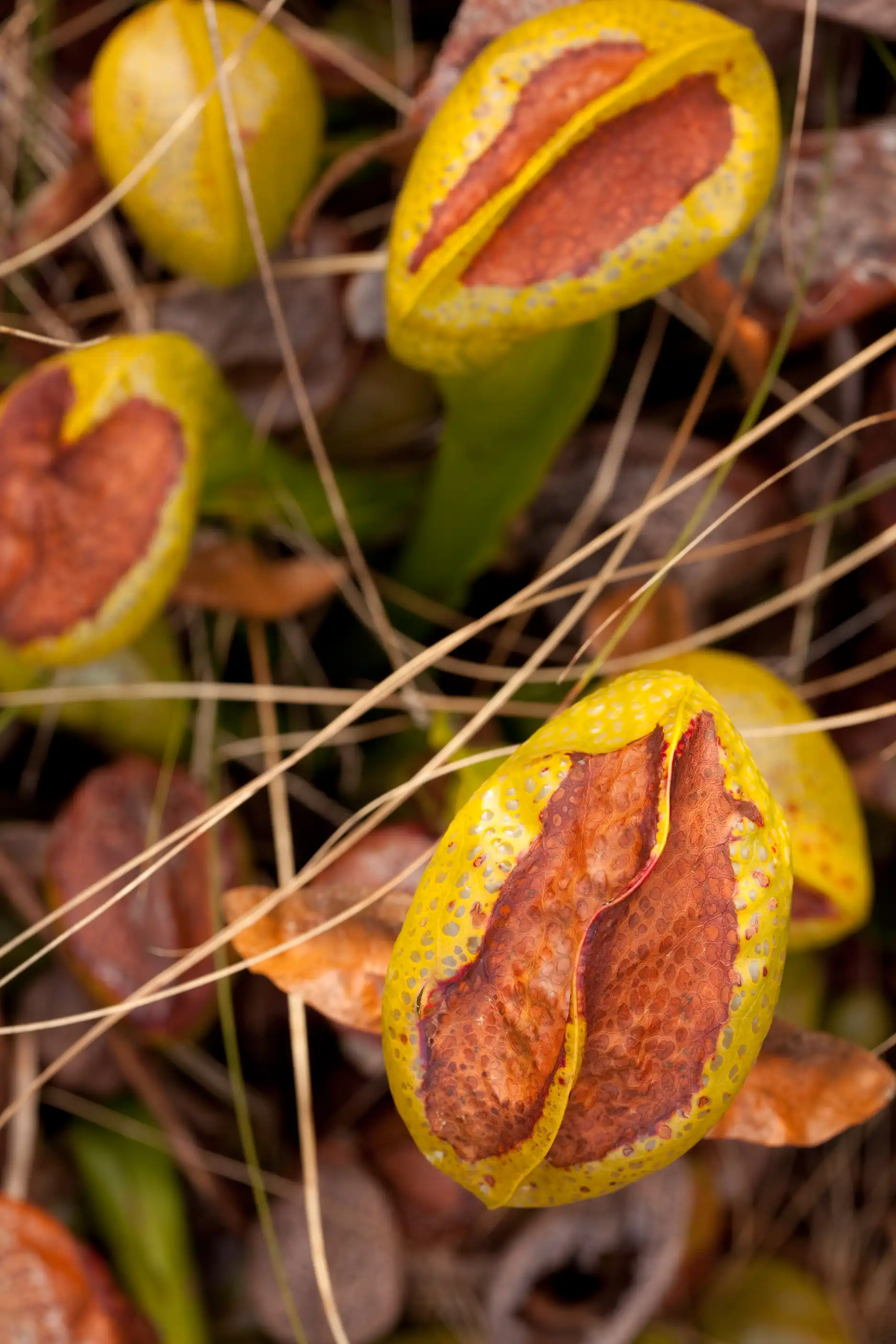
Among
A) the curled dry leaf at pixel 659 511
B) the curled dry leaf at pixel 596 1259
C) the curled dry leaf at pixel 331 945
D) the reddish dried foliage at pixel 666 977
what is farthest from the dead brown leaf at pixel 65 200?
the curled dry leaf at pixel 596 1259

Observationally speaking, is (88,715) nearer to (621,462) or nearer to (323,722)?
(323,722)

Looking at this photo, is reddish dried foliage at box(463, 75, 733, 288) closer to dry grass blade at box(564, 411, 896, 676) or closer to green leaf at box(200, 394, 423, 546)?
dry grass blade at box(564, 411, 896, 676)

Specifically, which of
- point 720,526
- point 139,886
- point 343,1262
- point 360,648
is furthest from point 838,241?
point 343,1262

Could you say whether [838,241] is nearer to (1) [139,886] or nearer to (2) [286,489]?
(2) [286,489]

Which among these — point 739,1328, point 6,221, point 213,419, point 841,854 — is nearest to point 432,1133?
point 841,854

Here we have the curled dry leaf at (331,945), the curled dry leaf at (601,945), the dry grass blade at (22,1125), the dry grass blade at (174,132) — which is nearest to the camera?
the curled dry leaf at (601,945)

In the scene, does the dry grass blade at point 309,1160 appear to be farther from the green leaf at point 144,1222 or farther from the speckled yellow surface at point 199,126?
the speckled yellow surface at point 199,126
